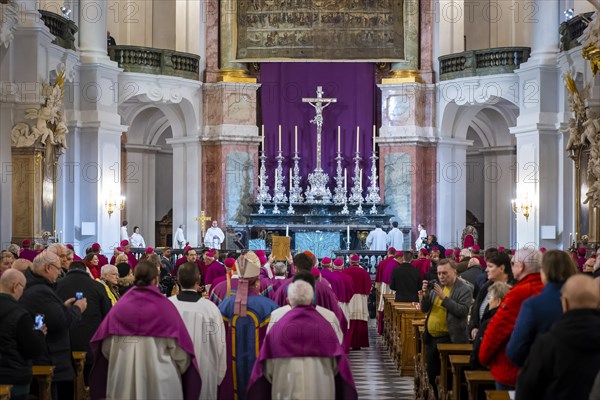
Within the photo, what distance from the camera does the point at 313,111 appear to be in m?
33.8

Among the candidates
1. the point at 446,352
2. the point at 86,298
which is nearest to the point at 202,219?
the point at 86,298

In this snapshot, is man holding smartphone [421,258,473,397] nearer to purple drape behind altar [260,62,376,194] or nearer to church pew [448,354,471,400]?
church pew [448,354,471,400]

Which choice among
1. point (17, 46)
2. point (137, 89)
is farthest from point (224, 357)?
point (137, 89)

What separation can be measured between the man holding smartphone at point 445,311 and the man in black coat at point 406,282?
662 cm

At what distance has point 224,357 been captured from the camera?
899 centimetres

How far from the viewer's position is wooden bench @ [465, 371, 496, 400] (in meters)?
8.75

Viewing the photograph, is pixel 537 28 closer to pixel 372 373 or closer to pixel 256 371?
pixel 372 373

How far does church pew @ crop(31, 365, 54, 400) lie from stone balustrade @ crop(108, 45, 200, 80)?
75.7ft

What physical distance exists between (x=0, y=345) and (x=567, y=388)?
411 cm

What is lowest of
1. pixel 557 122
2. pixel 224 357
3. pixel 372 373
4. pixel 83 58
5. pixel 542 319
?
pixel 372 373

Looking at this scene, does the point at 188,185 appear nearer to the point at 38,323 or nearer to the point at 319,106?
the point at 319,106

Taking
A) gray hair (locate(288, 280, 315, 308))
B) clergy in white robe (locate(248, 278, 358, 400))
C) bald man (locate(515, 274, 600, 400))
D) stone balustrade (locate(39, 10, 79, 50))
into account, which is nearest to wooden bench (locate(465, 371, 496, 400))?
clergy in white robe (locate(248, 278, 358, 400))

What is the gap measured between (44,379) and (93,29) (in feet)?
71.2

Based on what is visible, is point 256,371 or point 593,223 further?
point 593,223
